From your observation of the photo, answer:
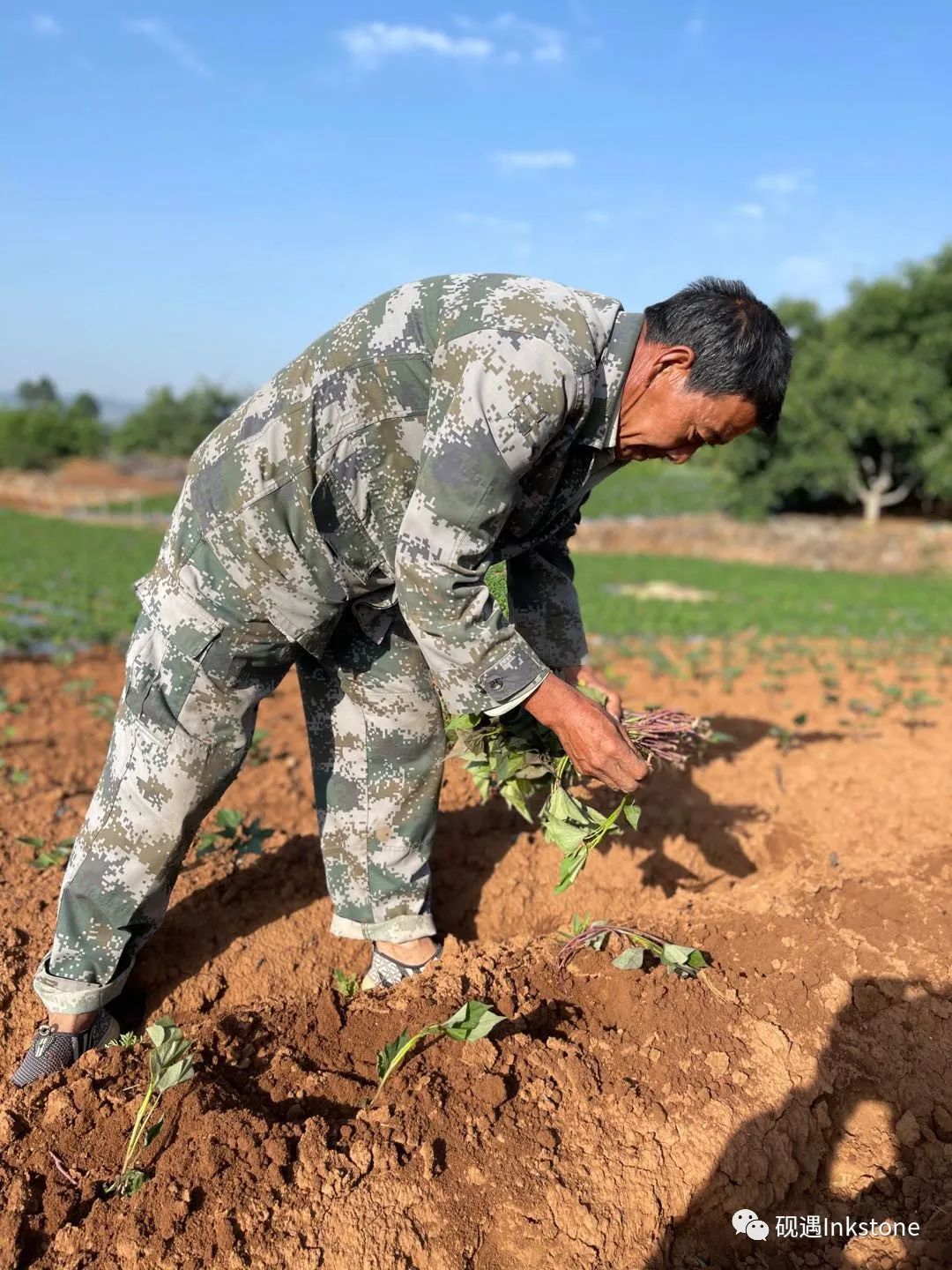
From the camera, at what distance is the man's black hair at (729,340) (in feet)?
5.95

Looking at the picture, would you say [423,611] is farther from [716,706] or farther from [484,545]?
[716,706]

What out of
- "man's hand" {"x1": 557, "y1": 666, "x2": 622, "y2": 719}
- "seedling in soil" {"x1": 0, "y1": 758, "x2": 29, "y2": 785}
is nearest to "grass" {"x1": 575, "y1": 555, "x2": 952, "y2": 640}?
"seedling in soil" {"x1": 0, "y1": 758, "x2": 29, "y2": 785}

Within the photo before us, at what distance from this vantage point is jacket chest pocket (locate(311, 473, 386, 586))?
2.06 m

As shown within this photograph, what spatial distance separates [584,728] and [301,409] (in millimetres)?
949

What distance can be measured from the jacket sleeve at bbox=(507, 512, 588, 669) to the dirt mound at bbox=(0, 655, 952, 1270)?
83 cm

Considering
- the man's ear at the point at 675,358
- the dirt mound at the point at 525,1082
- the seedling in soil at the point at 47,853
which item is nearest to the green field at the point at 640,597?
the seedling in soil at the point at 47,853

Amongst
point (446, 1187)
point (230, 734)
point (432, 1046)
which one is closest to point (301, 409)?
point (230, 734)

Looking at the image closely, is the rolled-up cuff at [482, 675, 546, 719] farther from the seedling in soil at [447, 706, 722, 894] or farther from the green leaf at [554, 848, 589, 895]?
the green leaf at [554, 848, 589, 895]

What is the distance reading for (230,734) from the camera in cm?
223

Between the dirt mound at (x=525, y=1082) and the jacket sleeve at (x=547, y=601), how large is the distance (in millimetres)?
835

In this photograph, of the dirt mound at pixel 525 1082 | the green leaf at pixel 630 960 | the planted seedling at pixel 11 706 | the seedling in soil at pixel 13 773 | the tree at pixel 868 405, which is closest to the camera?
the dirt mound at pixel 525 1082

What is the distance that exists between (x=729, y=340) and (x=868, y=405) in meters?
25.0

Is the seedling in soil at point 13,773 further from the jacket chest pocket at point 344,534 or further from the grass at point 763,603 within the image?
the grass at point 763,603

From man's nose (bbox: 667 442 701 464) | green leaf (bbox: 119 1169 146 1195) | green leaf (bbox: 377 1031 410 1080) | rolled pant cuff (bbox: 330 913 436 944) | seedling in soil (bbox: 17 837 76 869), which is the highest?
man's nose (bbox: 667 442 701 464)
